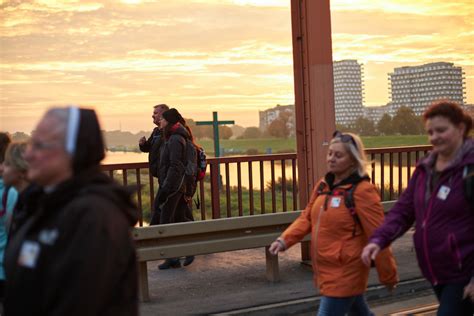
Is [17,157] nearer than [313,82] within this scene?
Yes

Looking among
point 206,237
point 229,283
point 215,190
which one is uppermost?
point 215,190

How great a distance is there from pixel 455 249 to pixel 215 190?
5.60m

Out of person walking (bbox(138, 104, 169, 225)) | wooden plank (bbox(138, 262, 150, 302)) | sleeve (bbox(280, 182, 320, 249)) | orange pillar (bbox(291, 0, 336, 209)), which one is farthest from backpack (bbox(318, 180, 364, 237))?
person walking (bbox(138, 104, 169, 225))

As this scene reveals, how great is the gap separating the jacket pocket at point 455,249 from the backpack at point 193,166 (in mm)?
4768

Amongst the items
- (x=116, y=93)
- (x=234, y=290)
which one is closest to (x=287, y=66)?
(x=116, y=93)

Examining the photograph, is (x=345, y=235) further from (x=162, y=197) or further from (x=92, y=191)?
(x=162, y=197)

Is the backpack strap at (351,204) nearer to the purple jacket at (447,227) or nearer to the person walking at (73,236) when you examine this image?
the purple jacket at (447,227)

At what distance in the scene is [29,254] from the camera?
2254 mm

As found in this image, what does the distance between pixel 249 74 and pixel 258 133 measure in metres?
0.87

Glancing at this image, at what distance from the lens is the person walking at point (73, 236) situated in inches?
84.4

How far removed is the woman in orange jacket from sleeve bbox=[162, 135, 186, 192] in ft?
12.3

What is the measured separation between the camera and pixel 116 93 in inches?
Answer: 338

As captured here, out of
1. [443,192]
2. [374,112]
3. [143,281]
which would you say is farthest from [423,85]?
[443,192]

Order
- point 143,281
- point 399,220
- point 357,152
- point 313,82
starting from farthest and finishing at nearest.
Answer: point 313,82 < point 143,281 < point 357,152 < point 399,220
